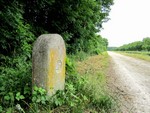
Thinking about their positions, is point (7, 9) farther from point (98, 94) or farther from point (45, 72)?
point (98, 94)

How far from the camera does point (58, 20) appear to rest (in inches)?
347

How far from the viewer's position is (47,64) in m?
3.68

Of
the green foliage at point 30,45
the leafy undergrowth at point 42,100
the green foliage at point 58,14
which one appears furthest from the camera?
the green foliage at point 58,14

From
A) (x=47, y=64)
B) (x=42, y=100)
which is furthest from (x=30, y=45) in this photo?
(x=42, y=100)

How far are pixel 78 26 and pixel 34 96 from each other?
6.84 m

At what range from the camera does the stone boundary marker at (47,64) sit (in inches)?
145

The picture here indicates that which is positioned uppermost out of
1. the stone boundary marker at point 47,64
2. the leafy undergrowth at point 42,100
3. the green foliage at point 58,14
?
the green foliage at point 58,14

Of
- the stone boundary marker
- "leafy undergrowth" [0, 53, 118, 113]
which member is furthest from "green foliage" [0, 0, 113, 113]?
the stone boundary marker

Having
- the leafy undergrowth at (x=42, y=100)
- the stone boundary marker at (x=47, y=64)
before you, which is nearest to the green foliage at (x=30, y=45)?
the leafy undergrowth at (x=42, y=100)

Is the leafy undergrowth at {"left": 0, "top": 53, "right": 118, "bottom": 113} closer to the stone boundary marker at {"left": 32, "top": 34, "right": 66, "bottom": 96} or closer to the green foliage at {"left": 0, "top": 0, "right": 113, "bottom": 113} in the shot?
the green foliage at {"left": 0, "top": 0, "right": 113, "bottom": 113}

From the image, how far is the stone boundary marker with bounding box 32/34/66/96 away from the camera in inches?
145

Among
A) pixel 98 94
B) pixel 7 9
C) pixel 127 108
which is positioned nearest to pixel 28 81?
pixel 98 94

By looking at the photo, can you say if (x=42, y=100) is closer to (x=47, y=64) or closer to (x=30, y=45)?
(x=47, y=64)

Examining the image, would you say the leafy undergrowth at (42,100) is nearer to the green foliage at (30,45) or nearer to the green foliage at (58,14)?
the green foliage at (30,45)
